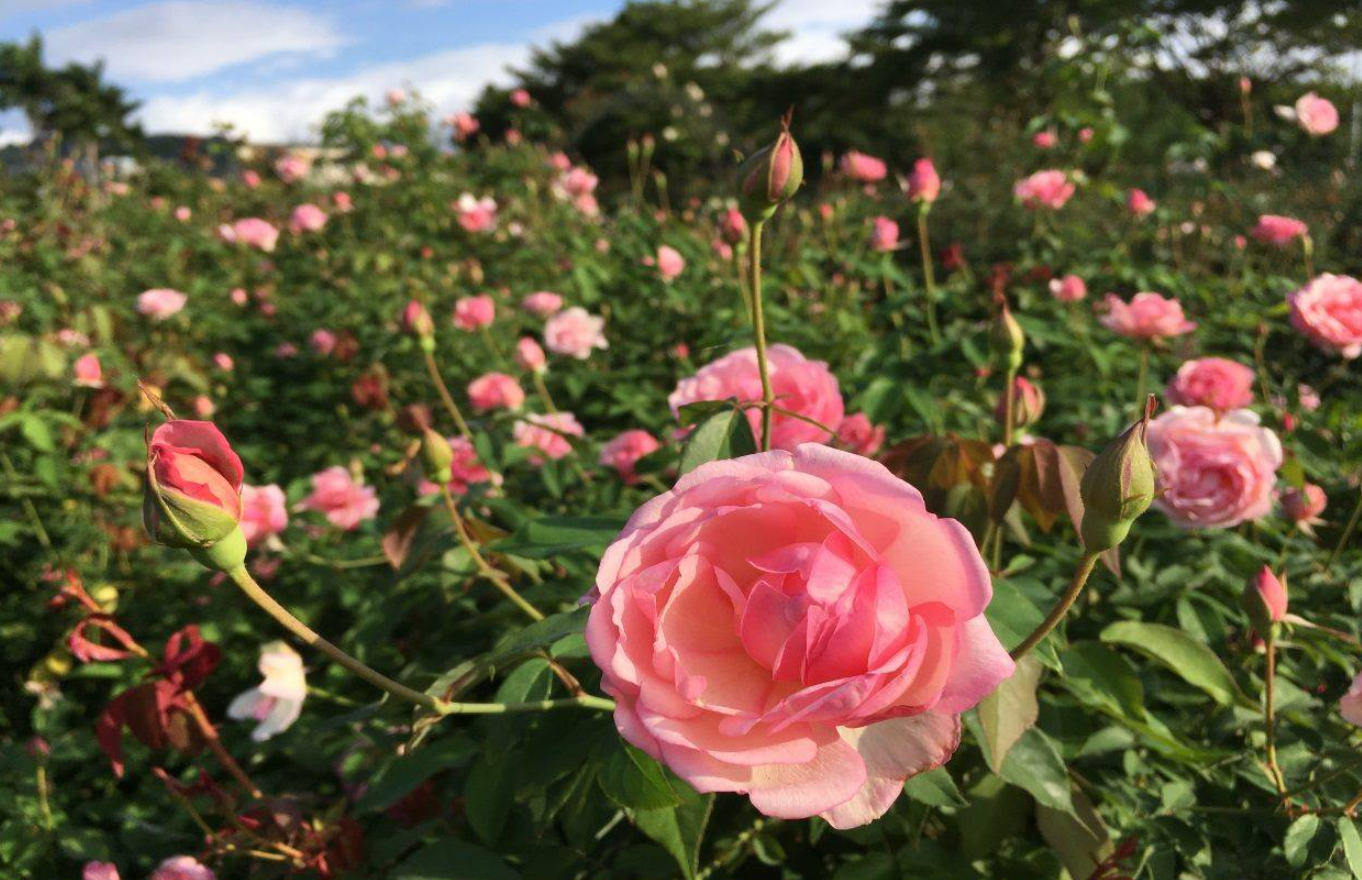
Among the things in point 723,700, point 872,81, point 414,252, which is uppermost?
point 723,700

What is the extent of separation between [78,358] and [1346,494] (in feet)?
8.60

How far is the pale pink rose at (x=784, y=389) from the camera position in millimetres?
947

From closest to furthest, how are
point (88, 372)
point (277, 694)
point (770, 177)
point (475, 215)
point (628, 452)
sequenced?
point (770, 177) → point (277, 694) → point (628, 452) → point (88, 372) → point (475, 215)

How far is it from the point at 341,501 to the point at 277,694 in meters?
0.73

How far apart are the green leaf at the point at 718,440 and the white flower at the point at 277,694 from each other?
571 millimetres

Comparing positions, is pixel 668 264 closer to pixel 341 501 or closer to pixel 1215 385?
pixel 341 501

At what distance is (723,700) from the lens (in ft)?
1.71

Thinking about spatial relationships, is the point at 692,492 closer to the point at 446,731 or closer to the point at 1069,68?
the point at 446,731

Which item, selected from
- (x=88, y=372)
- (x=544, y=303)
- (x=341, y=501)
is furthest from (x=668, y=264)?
(x=88, y=372)

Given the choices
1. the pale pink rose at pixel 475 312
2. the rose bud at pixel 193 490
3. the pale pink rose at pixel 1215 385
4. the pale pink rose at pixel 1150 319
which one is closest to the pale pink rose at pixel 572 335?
the pale pink rose at pixel 475 312

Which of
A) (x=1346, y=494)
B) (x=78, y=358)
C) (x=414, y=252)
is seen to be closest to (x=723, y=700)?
(x=1346, y=494)

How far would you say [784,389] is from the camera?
96 cm

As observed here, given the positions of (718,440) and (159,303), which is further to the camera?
(159,303)

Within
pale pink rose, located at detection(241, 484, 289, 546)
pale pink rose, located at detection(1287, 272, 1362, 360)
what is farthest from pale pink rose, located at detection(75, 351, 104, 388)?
pale pink rose, located at detection(1287, 272, 1362, 360)
